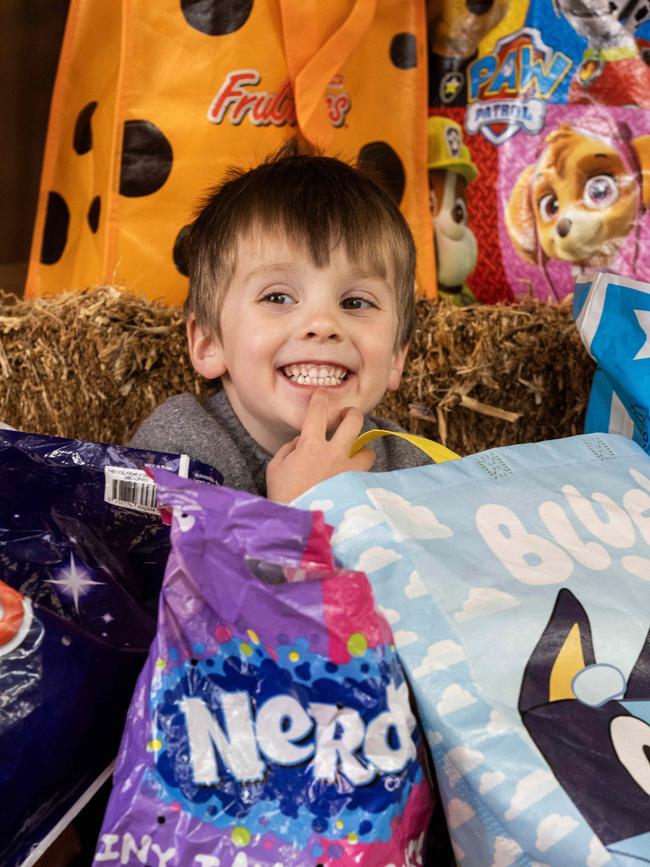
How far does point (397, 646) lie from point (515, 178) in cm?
108

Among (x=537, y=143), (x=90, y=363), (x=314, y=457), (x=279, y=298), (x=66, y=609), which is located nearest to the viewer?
(x=66, y=609)

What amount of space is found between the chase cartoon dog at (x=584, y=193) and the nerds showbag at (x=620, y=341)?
0.30 m

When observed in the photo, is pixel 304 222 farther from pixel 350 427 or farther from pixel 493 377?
pixel 493 377

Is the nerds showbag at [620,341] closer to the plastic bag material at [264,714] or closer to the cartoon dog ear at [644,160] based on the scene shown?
the cartoon dog ear at [644,160]

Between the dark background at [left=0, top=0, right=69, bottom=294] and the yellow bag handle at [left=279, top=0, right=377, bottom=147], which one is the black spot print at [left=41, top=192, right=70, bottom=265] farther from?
the yellow bag handle at [left=279, top=0, right=377, bottom=147]

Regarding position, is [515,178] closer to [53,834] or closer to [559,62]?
[559,62]

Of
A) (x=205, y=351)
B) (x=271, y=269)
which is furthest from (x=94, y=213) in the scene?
(x=271, y=269)

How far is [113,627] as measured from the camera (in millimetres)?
836

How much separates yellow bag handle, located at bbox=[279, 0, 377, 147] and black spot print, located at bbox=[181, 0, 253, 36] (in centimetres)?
6

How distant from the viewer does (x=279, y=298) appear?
1118mm

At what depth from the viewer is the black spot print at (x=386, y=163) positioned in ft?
5.18

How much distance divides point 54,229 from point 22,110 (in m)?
0.44

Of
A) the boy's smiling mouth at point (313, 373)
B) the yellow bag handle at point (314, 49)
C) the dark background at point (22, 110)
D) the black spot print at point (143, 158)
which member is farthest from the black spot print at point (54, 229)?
the boy's smiling mouth at point (313, 373)

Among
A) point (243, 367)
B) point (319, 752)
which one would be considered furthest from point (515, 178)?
point (319, 752)
